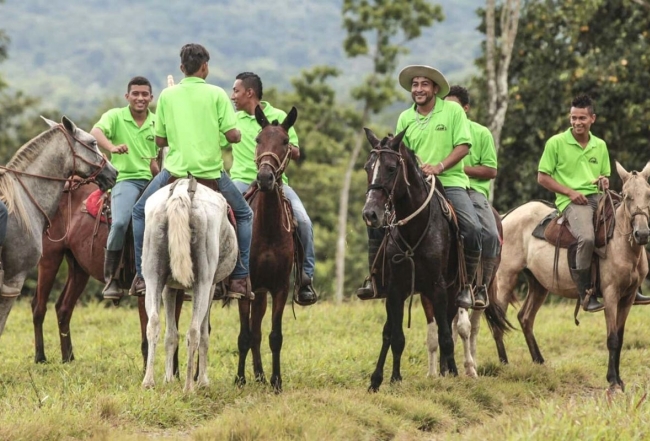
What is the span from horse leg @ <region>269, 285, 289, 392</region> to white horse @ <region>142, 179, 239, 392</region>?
1168mm

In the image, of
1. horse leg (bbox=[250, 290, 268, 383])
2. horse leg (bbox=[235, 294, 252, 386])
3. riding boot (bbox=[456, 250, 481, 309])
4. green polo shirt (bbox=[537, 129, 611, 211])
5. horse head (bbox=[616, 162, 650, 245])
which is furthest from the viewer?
green polo shirt (bbox=[537, 129, 611, 211])

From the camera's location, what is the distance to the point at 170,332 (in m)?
8.98

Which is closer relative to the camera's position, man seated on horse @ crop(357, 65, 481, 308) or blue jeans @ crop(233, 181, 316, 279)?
man seated on horse @ crop(357, 65, 481, 308)

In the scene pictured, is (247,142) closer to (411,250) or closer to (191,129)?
(191,129)

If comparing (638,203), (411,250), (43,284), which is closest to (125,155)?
(43,284)

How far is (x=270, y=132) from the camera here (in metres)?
9.25

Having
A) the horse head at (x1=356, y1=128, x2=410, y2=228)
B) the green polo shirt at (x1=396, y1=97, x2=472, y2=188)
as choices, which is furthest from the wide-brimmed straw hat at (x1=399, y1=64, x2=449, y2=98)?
the horse head at (x1=356, y1=128, x2=410, y2=228)

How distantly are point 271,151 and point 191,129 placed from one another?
84 cm

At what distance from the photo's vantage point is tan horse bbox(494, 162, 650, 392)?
10.5m

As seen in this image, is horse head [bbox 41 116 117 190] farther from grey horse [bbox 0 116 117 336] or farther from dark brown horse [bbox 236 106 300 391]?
dark brown horse [bbox 236 106 300 391]

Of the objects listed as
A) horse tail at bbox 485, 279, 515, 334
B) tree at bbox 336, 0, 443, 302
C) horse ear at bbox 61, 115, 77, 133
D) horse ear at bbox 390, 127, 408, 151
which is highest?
tree at bbox 336, 0, 443, 302

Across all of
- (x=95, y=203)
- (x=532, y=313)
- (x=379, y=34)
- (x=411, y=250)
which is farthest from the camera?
(x=379, y=34)

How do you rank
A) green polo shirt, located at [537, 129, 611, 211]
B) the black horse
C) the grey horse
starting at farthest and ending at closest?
green polo shirt, located at [537, 129, 611, 211]
the black horse
the grey horse

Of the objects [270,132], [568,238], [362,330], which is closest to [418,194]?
[270,132]
